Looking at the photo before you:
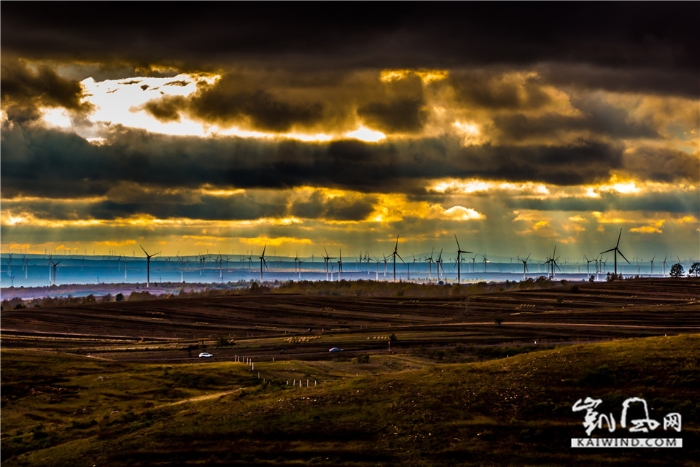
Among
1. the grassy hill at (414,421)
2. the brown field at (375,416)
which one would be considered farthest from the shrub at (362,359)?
the grassy hill at (414,421)

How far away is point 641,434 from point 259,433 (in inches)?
1248

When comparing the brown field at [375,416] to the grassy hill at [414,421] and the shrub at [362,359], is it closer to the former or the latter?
the grassy hill at [414,421]

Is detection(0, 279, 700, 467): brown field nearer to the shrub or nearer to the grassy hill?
the grassy hill

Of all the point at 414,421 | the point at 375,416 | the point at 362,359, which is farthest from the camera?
the point at 362,359

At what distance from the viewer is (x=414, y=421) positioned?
69.3 meters

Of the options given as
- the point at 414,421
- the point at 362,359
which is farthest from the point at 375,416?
the point at 362,359

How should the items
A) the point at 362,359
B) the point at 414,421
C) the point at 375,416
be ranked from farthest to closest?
the point at 362,359 < the point at 375,416 < the point at 414,421

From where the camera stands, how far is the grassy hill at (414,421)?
63.1 meters

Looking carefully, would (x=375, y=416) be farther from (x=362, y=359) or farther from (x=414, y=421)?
(x=362, y=359)

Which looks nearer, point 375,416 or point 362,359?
point 375,416

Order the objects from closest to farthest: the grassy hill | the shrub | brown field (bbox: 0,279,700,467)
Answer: the grassy hill, brown field (bbox: 0,279,700,467), the shrub

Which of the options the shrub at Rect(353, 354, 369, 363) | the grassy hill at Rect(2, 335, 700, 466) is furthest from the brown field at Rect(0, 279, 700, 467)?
the shrub at Rect(353, 354, 369, 363)

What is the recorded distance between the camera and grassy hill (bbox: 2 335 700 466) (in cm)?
6309

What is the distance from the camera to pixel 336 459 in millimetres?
63344
